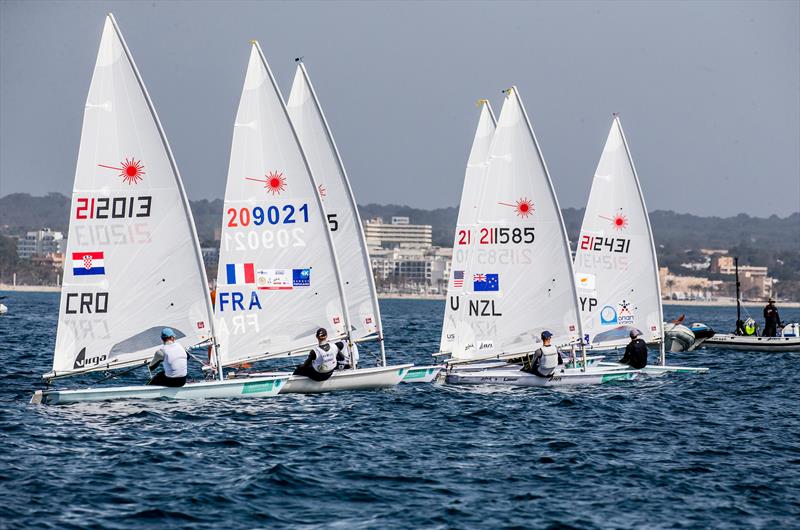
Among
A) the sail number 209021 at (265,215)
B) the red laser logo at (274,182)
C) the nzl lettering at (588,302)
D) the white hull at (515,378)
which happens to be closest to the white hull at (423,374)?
the white hull at (515,378)

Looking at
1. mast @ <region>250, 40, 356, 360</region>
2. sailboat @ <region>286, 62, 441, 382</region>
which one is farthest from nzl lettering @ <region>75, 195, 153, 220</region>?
sailboat @ <region>286, 62, 441, 382</region>

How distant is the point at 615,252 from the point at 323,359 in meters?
11.5

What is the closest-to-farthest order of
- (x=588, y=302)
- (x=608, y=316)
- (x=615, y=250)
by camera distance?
(x=588, y=302), (x=608, y=316), (x=615, y=250)

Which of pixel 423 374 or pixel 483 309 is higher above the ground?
pixel 483 309

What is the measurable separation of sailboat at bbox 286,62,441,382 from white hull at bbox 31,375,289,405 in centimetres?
356

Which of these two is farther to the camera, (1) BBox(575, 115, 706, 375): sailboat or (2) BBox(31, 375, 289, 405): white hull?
(1) BBox(575, 115, 706, 375): sailboat

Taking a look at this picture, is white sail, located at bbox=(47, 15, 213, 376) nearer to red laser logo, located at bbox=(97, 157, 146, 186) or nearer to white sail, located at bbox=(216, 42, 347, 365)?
red laser logo, located at bbox=(97, 157, 146, 186)

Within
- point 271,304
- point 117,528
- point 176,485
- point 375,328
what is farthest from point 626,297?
point 117,528

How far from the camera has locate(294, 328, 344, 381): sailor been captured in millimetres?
25312

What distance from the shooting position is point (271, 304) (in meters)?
26.2

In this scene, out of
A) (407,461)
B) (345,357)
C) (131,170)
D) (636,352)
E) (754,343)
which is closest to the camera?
(407,461)

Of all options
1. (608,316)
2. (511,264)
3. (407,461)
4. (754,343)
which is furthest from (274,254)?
(754,343)

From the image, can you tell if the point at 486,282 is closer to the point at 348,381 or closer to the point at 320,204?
the point at 348,381

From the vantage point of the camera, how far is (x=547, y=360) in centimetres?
2809
